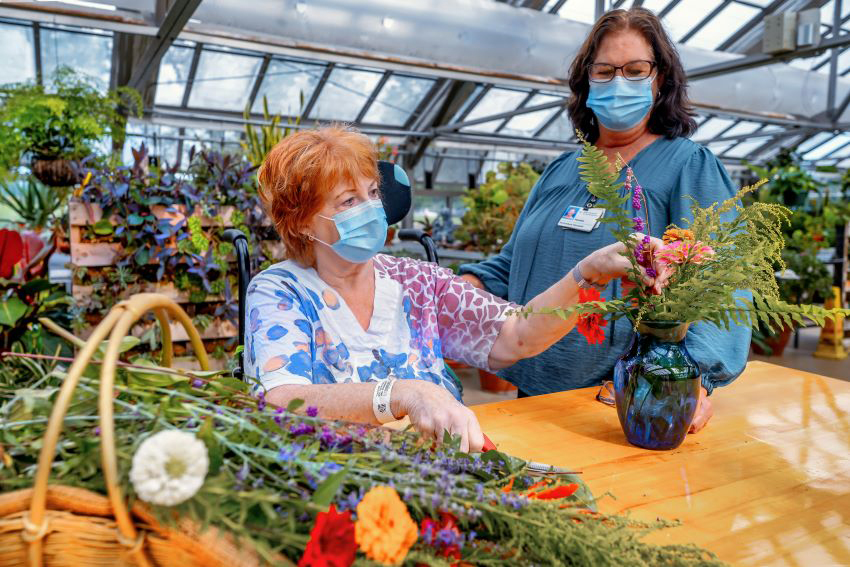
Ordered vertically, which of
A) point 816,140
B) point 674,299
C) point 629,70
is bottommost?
point 674,299

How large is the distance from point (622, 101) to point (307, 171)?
0.86m

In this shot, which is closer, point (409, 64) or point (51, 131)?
point (51, 131)

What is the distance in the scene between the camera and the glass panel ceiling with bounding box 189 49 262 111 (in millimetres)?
9305

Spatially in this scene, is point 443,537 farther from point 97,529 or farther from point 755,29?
point 755,29

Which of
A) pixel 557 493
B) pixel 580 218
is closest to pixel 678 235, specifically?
A: pixel 557 493

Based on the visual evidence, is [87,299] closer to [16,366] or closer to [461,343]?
[461,343]

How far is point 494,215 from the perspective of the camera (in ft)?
16.9

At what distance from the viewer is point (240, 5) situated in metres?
5.22

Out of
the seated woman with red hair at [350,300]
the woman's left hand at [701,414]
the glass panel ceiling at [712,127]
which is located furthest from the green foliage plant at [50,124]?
the glass panel ceiling at [712,127]

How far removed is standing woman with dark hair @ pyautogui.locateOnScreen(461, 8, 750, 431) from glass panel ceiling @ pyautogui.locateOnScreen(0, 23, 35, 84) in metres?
8.16

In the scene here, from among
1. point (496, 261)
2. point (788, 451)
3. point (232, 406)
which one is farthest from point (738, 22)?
point (232, 406)

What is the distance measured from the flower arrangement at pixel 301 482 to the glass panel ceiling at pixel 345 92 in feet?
31.7

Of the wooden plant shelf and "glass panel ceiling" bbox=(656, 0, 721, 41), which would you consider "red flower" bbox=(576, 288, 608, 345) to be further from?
"glass panel ceiling" bbox=(656, 0, 721, 41)

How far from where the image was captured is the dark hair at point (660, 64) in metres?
1.75
